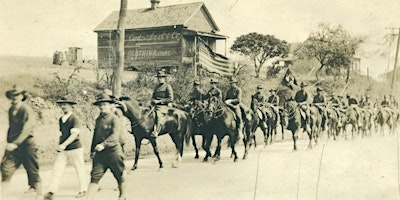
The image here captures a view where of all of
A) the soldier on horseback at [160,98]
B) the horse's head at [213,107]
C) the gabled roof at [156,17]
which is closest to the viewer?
the gabled roof at [156,17]

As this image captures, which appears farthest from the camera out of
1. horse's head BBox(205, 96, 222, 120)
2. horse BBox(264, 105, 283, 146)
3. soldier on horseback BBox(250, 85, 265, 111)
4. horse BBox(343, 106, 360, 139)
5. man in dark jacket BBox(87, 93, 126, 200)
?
horse BBox(343, 106, 360, 139)

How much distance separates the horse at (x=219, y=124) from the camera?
7382mm

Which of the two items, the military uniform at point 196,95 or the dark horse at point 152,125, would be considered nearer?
the dark horse at point 152,125

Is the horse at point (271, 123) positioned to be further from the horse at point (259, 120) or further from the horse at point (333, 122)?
the horse at point (333, 122)

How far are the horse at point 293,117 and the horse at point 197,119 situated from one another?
179 cm

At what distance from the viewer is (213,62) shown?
705cm

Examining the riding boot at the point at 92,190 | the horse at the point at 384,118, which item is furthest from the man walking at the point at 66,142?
the horse at the point at 384,118

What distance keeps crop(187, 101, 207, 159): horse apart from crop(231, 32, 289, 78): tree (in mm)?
892

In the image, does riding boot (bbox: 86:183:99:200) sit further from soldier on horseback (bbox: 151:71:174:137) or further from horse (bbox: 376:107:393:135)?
horse (bbox: 376:107:393:135)

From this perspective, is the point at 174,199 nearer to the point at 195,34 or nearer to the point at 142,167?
the point at 142,167

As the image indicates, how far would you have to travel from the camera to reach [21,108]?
18.0 feet

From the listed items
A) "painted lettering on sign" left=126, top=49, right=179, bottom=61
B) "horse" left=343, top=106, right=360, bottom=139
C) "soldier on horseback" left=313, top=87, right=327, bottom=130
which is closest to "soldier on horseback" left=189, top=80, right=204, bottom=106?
"painted lettering on sign" left=126, top=49, right=179, bottom=61

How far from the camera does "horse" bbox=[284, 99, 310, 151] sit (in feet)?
28.3

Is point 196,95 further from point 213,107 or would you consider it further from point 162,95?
point 162,95
